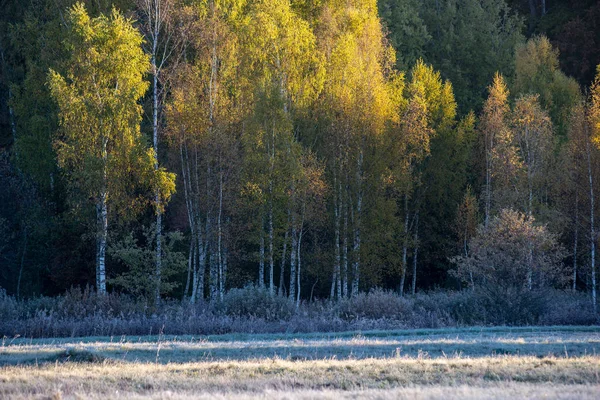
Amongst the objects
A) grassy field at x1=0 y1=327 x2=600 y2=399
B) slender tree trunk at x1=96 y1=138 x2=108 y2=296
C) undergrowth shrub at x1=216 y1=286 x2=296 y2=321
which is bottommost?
grassy field at x1=0 y1=327 x2=600 y2=399

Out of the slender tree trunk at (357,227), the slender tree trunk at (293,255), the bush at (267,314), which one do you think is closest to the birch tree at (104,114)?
the bush at (267,314)

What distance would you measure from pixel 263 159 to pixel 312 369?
Result: 20.2 metres

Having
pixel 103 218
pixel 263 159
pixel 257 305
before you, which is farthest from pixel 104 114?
pixel 257 305

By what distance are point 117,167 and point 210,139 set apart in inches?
174

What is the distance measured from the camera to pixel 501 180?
37.3m

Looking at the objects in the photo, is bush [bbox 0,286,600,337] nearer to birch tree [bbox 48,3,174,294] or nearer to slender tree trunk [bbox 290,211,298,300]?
birch tree [bbox 48,3,174,294]

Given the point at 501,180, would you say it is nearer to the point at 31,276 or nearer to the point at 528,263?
the point at 528,263

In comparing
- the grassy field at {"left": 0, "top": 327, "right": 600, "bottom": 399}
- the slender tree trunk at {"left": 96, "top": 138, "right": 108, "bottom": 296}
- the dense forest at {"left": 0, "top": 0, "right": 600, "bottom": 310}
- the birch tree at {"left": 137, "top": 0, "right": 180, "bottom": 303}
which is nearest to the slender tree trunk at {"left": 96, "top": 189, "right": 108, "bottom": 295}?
the slender tree trunk at {"left": 96, "top": 138, "right": 108, "bottom": 296}

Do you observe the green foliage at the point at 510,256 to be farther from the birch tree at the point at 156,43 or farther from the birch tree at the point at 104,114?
the birch tree at the point at 104,114

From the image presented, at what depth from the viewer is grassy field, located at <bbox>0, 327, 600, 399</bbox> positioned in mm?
10531

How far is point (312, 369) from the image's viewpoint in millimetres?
12672

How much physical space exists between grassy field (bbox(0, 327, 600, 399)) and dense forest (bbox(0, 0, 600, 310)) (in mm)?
11228

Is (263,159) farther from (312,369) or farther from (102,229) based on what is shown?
(312,369)

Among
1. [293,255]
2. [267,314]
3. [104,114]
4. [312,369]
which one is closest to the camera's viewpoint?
[312,369]
